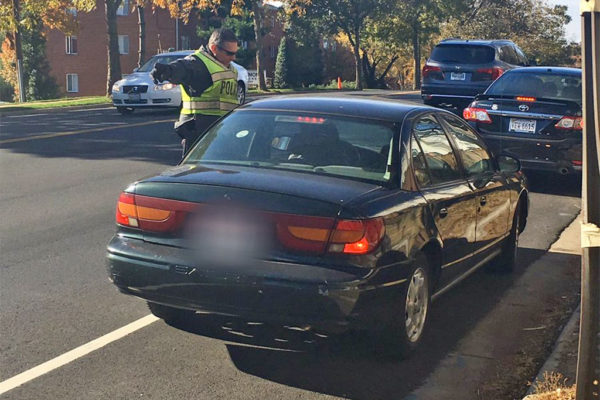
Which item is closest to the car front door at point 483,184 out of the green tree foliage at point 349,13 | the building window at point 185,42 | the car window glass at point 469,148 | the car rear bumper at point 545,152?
the car window glass at point 469,148

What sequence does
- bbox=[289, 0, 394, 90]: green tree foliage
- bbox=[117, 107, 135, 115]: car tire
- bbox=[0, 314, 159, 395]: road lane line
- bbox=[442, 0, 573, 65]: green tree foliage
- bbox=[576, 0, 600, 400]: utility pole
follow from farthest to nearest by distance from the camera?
bbox=[442, 0, 573, 65]: green tree foliage, bbox=[289, 0, 394, 90]: green tree foliage, bbox=[117, 107, 135, 115]: car tire, bbox=[0, 314, 159, 395]: road lane line, bbox=[576, 0, 600, 400]: utility pole

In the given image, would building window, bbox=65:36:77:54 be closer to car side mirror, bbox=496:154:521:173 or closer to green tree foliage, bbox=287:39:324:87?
green tree foliage, bbox=287:39:324:87

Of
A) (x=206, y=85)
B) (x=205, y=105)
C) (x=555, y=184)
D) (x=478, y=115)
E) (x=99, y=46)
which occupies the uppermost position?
(x=99, y=46)

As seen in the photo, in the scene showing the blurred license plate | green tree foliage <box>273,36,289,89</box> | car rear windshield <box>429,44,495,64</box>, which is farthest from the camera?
green tree foliage <box>273,36,289,89</box>

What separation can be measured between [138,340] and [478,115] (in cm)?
765

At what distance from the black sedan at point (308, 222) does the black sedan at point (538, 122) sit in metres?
5.53

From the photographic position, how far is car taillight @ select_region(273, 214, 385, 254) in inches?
182

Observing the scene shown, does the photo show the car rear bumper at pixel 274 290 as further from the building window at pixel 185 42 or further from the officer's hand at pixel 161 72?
the building window at pixel 185 42

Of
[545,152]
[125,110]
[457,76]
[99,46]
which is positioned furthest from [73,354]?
[99,46]

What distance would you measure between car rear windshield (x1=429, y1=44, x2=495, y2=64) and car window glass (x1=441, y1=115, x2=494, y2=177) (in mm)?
13779

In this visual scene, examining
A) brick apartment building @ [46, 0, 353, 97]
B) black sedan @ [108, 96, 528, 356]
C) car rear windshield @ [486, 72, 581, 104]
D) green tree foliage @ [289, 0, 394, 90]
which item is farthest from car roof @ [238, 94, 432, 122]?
brick apartment building @ [46, 0, 353, 97]

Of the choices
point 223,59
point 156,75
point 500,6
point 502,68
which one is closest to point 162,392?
point 156,75

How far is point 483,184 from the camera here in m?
6.48

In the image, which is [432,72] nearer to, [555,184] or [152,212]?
[555,184]
